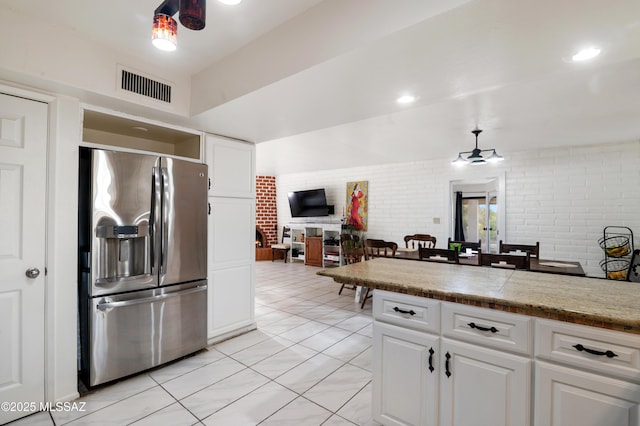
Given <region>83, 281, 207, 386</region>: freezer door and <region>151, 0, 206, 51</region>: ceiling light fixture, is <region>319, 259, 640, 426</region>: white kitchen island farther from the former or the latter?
<region>83, 281, 207, 386</region>: freezer door

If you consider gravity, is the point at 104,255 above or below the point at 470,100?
below

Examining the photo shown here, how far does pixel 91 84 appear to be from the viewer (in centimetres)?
188

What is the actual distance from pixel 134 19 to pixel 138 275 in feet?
5.57

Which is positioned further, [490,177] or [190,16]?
[490,177]

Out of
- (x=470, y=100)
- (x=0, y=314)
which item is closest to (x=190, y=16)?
(x=0, y=314)

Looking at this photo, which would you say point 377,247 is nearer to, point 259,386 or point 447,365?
point 259,386

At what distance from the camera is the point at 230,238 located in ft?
9.79

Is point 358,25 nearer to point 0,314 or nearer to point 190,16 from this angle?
point 190,16

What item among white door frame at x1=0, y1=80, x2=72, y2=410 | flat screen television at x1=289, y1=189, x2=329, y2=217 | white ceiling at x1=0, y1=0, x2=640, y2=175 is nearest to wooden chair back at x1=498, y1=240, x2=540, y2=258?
white ceiling at x1=0, y1=0, x2=640, y2=175

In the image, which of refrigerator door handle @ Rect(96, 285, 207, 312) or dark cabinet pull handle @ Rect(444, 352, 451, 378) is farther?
refrigerator door handle @ Rect(96, 285, 207, 312)

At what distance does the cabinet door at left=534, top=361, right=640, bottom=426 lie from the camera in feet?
3.54

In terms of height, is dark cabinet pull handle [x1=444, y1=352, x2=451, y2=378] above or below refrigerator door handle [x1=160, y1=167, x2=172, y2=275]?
below

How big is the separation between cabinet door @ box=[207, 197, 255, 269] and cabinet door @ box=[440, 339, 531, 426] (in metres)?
2.15

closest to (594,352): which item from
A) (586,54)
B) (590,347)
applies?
(590,347)
